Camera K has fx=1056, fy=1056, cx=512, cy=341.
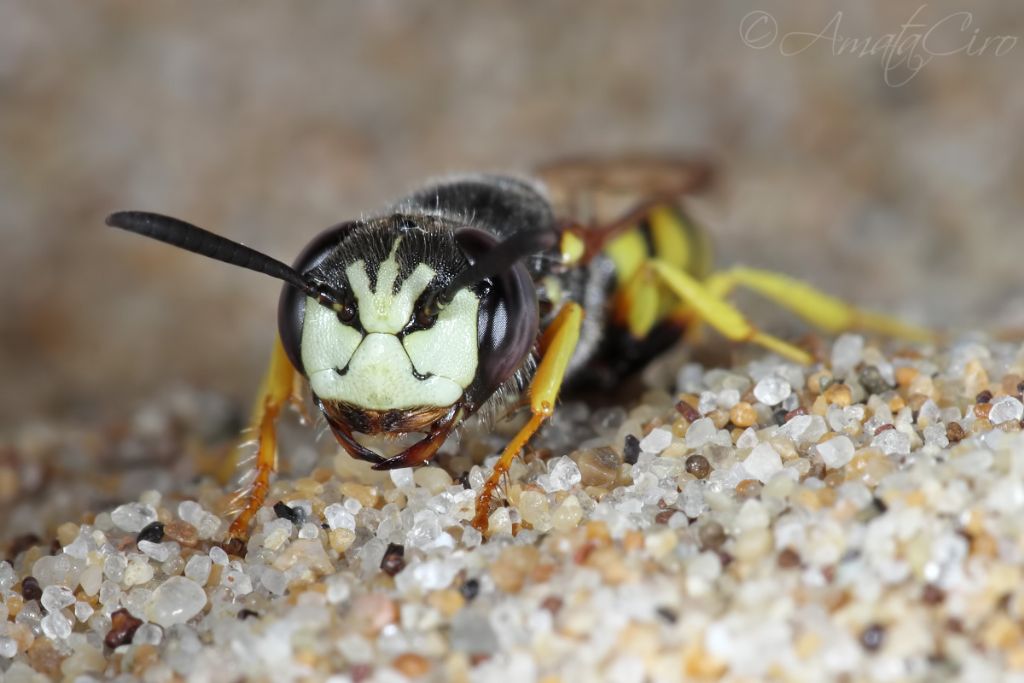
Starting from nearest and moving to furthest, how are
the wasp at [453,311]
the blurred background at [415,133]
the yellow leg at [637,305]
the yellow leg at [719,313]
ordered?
the wasp at [453,311]
the yellow leg at [719,313]
the yellow leg at [637,305]
the blurred background at [415,133]

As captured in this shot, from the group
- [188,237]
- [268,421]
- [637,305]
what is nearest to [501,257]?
[188,237]

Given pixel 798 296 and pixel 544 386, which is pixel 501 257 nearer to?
pixel 544 386

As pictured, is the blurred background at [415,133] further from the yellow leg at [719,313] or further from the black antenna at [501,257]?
the black antenna at [501,257]

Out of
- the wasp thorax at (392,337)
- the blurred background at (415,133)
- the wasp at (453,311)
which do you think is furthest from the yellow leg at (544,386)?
the blurred background at (415,133)

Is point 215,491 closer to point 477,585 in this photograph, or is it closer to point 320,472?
point 320,472

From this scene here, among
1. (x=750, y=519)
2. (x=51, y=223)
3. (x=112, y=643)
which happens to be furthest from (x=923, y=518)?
(x=51, y=223)

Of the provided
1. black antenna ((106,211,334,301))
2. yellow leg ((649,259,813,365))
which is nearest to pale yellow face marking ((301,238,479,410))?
black antenna ((106,211,334,301))
